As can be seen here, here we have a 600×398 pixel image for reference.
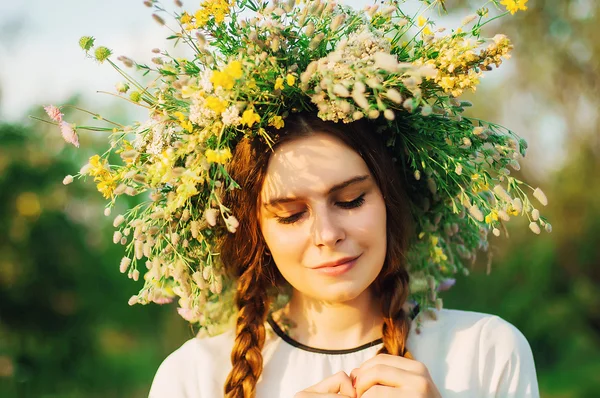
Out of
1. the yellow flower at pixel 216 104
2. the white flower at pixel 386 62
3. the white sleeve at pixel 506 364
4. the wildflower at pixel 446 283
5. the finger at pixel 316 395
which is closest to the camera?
the white flower at pixel 386 62

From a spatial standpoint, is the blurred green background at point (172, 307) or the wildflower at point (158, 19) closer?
the wildflower at point (158, 19)

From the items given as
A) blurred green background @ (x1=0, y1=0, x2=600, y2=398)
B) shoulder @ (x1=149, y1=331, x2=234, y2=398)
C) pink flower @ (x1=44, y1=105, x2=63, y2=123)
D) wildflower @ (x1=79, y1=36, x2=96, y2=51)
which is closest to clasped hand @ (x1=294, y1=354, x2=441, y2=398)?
shoulder @ (x1=149, y1=331, x2=234, y2=398)

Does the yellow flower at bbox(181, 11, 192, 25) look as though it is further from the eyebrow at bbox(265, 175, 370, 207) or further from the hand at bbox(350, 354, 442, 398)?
the hand at bbox(350, 354, 442, 398)

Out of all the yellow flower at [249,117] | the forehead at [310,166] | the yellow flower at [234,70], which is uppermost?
the yellow flower at [234,70]

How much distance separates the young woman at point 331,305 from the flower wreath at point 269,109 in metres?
0.13

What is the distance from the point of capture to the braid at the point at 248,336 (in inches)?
93.7

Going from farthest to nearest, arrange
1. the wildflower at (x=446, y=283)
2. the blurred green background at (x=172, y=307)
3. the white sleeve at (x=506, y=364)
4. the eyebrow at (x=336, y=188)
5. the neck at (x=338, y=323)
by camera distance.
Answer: the blurred green background at (x=172, y=307), the wildflower at (x=446, y=283), the neck at (x=338, y=323), the white sleeve at (x=506, y=364), the eyebrow at (x=336, y=188)

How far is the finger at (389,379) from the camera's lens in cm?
208

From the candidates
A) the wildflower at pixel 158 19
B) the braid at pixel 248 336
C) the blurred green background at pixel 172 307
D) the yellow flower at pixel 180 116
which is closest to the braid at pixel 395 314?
the braid at pixel 248 336

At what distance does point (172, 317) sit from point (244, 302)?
8.70m

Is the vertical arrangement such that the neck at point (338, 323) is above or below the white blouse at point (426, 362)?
above

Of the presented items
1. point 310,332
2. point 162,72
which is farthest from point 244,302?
point 162,72

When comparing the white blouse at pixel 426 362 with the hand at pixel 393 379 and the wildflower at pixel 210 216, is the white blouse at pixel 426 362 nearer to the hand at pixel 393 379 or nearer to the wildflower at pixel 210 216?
the hand at pixel 393 379

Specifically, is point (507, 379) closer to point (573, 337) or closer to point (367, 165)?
point (367, 165)
